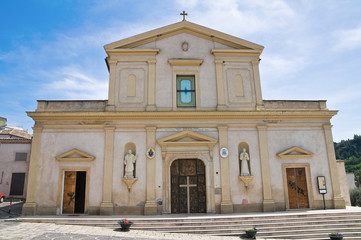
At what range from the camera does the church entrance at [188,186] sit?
14.1 m

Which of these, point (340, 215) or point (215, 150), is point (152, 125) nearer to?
point (215, 150)

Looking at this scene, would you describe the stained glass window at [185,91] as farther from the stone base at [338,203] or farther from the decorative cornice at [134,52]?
the stone base at [338,203]

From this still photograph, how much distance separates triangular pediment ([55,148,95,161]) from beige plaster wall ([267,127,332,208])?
9.56 m

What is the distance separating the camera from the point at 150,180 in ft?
46.0

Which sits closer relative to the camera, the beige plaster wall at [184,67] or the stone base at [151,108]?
the stone base at [151,108]

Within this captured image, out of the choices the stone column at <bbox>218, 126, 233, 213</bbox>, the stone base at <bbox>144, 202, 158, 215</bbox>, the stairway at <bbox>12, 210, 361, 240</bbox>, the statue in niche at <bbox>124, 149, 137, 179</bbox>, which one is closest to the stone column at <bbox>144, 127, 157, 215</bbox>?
the stone base at <bbox>144, 202, 158, 215</bbox>

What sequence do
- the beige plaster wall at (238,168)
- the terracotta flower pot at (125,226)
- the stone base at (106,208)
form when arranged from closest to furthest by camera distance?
1. the terracotta flower pot at (125,226)
2. the stone base at (106,208)
3. the beige plaster wall at (238,168)

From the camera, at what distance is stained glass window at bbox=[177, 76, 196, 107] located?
1548 cm

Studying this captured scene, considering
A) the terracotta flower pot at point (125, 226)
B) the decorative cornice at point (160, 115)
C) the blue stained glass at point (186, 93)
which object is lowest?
the terracotta flower pot at point (125, 226)

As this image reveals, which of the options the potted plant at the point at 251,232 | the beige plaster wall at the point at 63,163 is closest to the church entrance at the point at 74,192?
the beige plaster wall at the point at 63,163

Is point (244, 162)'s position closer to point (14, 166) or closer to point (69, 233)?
point (69, 233)

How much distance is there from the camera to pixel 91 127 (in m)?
14.6

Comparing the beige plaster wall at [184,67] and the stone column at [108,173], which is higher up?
the beige plaster wall at [184,67]

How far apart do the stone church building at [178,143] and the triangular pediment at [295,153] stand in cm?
6
